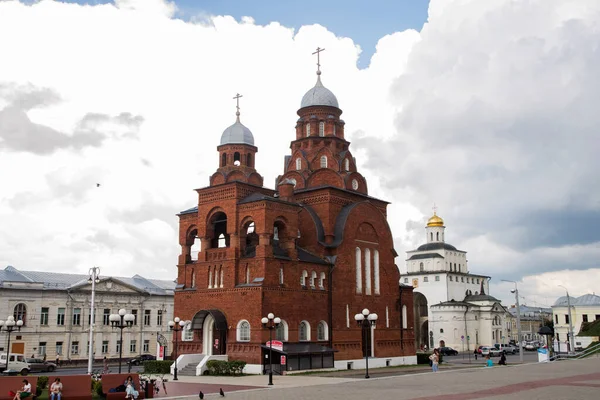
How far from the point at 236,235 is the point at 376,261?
1274 centimetres

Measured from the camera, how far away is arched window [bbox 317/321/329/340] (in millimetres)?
41841

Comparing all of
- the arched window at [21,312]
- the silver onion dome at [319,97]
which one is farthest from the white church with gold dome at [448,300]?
the arched window at [21,312]

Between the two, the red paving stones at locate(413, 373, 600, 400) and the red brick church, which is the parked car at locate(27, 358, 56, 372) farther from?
the red paving stones at locate(413, 373, 600, 400)

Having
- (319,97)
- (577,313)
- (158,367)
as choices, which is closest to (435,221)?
(577,313)

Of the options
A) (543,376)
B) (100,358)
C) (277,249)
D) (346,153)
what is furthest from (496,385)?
(100,358)

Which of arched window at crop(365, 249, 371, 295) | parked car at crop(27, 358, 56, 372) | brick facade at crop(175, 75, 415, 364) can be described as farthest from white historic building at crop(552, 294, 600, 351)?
parked car at crop(27, 358, 56, 372)

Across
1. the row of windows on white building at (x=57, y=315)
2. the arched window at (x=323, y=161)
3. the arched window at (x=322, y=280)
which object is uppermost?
the arched window at (x=323, y=161)

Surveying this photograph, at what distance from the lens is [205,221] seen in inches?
1684

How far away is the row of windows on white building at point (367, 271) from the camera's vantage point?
152 feet

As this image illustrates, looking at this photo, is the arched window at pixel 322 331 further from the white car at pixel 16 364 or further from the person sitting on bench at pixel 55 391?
the person sitting on bench at pixel 55 391

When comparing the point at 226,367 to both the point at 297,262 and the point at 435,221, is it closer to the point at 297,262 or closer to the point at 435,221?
the point at 297,262

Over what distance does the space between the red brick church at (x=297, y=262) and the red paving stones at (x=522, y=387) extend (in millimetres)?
14065

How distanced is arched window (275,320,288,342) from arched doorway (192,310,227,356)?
3.49m

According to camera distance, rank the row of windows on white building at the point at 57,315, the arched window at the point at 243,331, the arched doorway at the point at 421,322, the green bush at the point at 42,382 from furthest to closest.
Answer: the arched doorway at the point at 421,322 < the row of windows on white building at the point at 57,315 < the arched window at the point at 243,331 < the green bush at the point at 42,382
